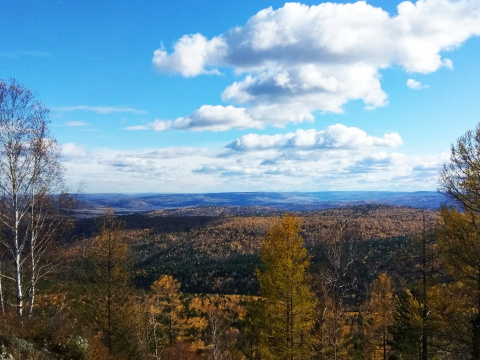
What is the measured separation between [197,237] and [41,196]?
123 meters

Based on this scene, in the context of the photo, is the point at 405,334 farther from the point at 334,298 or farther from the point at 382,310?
the point at 334,298

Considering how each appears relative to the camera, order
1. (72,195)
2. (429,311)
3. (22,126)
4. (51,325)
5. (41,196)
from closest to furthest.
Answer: (51,325)
(22,126)
(41,196)
(72,195)
(429,311)

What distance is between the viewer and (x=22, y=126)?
13398 millimetres

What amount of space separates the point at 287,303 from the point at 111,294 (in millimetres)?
9397

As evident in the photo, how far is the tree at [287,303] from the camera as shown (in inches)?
653

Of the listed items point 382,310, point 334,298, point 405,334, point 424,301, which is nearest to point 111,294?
point 334,298

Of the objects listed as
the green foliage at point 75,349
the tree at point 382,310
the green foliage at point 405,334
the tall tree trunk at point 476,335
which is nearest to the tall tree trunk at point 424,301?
the tall tree trunk at point 476,335

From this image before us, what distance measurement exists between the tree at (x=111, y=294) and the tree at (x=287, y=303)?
24.1 feet

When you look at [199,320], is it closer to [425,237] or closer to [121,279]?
[121,279]

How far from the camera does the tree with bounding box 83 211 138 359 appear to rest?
1861 centimetres

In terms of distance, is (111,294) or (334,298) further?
(111,294)

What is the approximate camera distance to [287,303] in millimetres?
16875

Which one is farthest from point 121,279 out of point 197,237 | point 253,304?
point 197,237

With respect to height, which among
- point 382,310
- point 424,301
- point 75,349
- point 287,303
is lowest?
point 382,310
